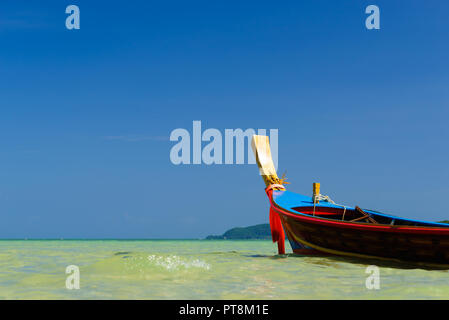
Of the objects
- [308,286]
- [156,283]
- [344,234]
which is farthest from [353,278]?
[156,283]

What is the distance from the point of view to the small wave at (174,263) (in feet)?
39.2

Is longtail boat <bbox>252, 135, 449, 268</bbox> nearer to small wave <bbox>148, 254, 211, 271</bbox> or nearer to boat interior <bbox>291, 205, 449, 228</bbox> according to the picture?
boat interior <bbox>291, 205, 449, 228</bbox>

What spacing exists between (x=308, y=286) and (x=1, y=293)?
6.04 metres

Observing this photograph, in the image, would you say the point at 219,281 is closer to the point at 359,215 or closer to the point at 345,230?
the point at 345,230

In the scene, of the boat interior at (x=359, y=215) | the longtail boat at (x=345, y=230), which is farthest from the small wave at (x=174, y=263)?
the boat interior at (x=359, y=215)

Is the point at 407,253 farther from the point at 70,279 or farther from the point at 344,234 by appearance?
the point at 70,279

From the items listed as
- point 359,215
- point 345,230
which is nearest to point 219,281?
point 345,230

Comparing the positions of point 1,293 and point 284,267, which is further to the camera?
point 284,267

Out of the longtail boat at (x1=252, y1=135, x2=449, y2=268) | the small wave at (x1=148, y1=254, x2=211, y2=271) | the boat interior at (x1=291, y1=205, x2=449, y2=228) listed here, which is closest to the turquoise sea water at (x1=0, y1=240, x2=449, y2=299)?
the small wave at (x1=148, y1=254, x2=211, y2=271)

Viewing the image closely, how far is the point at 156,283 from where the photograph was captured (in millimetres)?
9430

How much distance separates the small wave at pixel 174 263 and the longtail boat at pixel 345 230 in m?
3.91

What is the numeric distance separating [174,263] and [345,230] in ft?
17.0

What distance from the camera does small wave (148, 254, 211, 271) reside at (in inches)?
470

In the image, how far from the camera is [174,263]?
12406 mm
